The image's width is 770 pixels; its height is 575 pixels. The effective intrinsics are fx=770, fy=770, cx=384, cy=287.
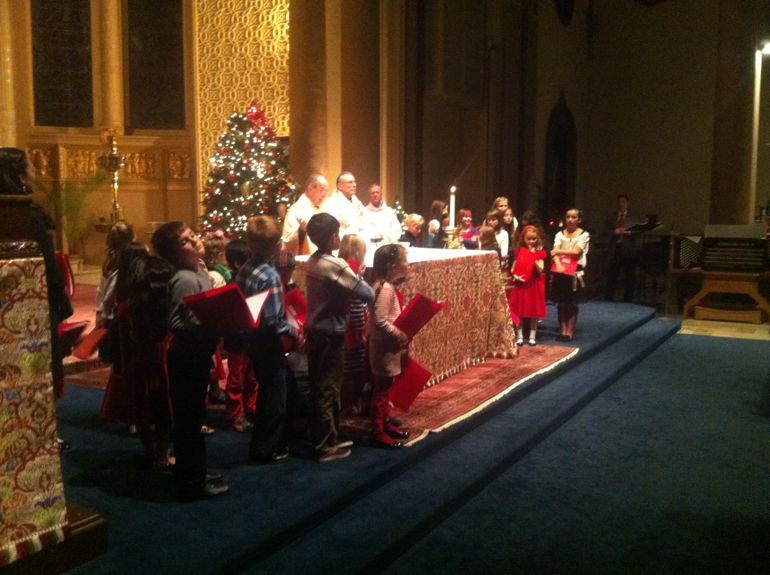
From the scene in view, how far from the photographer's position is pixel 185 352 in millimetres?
3486

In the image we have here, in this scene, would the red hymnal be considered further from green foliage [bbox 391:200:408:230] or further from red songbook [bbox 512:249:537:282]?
green foliage [bbox 391:200:408:230]

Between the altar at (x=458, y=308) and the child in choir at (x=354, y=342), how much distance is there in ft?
2.27

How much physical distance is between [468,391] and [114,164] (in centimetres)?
946

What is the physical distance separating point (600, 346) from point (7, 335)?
6.34m

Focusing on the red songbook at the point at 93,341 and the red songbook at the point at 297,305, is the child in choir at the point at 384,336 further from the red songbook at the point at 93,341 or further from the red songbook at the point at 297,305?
the red songbook at the point at 93,341

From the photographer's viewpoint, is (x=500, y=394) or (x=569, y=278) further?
(x=569, y=278)

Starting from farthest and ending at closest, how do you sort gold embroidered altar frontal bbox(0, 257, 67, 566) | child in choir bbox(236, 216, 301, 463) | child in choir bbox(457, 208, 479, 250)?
child in choir bbox(457, 208, 479, 250) < child in choir bbox(236, 216, 301, 463) < gold embroidered altar frontal bbox(0, 257, 67, 566)

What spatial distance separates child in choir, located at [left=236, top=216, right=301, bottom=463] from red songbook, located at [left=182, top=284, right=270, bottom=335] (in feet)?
0.85

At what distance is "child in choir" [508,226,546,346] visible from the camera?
7.44m

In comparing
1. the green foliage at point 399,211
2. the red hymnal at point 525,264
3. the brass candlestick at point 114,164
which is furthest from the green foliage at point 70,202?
the red hymnal at point 525,264

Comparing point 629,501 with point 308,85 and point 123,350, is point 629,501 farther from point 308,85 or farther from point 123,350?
point 308,85

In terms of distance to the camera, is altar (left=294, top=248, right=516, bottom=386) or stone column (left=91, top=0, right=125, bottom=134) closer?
altar (left=294, top=248, right=516, bottom=386)

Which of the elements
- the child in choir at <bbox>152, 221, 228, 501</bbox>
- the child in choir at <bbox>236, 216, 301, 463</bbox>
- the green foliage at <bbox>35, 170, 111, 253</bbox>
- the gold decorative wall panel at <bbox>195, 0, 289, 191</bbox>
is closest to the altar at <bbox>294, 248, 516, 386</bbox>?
the child in choir at <bbox>236, 216, 301, 463</bbox>

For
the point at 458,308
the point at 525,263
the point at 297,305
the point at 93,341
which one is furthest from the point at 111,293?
the point at 525,263
